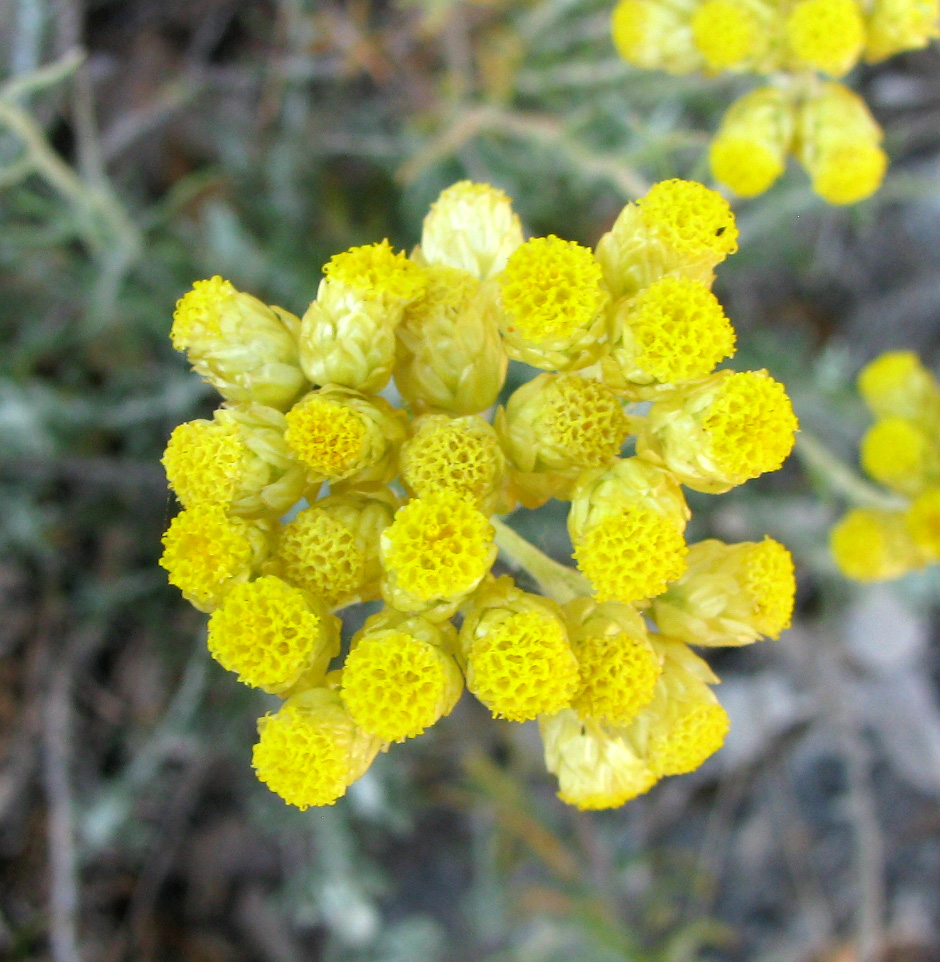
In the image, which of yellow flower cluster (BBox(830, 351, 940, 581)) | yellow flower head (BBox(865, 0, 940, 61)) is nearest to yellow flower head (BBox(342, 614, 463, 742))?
yellow flower cluster (BBox(830, 351, 940, 581))

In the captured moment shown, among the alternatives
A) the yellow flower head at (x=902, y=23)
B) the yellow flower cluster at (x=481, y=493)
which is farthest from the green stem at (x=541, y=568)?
the yellow flower head at (x=902, y=23)

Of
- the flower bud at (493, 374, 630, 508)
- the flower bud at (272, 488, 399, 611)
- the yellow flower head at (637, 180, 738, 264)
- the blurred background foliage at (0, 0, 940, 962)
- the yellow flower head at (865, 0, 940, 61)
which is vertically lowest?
the blurred background foliage at (0, 0, 940, 962)

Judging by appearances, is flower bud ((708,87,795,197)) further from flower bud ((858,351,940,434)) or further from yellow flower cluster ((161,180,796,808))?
flower bud ((858,351,940,434))

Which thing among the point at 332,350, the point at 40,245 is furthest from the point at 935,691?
the point at 40,245

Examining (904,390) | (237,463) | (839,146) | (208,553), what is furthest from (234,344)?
(904,390)

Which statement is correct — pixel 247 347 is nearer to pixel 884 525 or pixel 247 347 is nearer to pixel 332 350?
pixel 332 350

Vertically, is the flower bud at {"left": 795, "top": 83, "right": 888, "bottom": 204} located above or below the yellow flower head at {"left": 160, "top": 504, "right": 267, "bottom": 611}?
above

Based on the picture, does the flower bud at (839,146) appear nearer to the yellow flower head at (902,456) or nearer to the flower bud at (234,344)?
the yellow flower head at (902,456)

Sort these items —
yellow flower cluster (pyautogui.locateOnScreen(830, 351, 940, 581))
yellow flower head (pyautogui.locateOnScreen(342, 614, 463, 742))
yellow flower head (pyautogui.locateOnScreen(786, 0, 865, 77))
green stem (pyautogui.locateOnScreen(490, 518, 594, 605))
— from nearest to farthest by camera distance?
yellow flower head (pyautogui.locateOnScreen(342, 614, 463, 742)) < green stem (pyautogui.locateOnScreen(490, 518, 594, 605)) < yellow flower head (pyautogui.locateOnScreen(786, 0, 865, 77)) < yellow flower cluster (pyautogui.locateOnScreen(830, 351, 940, 581))
